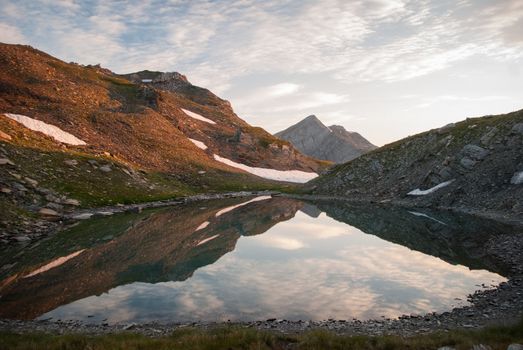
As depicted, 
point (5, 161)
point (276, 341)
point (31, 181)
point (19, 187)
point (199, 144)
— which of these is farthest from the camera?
point (199, 144)

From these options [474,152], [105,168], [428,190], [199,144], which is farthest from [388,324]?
[199,144]

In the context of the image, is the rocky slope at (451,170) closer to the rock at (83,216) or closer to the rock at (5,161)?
the rock at (83,216)

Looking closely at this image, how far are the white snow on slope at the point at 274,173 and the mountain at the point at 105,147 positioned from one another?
1.45ft

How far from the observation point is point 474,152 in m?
63.9

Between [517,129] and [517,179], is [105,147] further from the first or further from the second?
[517,129]

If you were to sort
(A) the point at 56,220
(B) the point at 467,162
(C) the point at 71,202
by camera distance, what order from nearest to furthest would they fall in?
1. (A) the point at 56,220
2. (C) the point at 71,202
3. (B) the point at 467,162

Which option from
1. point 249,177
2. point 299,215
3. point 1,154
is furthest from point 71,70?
point 299,215

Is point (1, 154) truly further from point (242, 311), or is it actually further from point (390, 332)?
point (390, 332)

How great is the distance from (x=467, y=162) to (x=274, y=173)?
76.1 metres

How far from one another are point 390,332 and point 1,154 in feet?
167

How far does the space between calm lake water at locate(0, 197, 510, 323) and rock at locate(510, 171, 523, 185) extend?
9205mm

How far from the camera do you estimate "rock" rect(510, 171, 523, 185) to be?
51031 mm

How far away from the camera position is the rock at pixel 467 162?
62.2 m

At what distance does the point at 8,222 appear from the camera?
3734 cm
